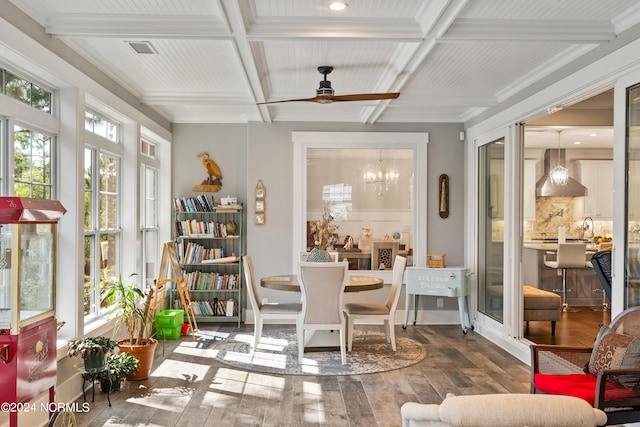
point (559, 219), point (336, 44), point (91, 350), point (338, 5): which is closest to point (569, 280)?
point (559, 219)

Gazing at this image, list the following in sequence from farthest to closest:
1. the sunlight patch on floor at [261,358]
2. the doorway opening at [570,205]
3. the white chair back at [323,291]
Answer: the doorway opening at [570,205], the sunlight patch on floor at [261,358], the white chair back at [323,291]

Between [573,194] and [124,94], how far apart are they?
687 cm

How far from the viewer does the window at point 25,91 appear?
3.49 metres

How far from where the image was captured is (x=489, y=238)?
21.5ft

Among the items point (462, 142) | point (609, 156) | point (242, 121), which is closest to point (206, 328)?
point (242, 121)

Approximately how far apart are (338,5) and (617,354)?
8.50ft

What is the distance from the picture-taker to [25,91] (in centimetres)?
373

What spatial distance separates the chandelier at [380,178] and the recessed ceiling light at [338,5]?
402 cm

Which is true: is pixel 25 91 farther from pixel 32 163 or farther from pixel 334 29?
pixel 334 29

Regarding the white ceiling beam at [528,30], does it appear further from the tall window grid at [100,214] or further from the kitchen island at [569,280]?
the kitchen island at [569,280]

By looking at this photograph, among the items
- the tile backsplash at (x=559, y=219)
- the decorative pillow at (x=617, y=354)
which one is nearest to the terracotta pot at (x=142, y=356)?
the decorative pillow at (x=617, y=354)

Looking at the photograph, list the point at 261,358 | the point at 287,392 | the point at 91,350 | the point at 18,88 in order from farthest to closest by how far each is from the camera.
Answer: the point at 261,358 < the point at 287,392 < the point at 91,350 < the point at 18,88

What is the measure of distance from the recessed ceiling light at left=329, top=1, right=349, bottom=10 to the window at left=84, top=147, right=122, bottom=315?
2.65m

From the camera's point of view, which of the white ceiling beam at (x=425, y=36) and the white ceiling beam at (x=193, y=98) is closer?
the white ceiling beam at (x=425, y=36)
